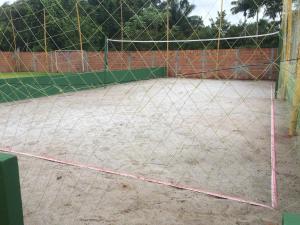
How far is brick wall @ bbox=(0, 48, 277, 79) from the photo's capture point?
42.2ft

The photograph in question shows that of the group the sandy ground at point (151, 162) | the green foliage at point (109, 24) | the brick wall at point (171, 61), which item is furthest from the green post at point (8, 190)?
the brick wall at point (171, 61)

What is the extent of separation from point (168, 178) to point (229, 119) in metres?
2.74

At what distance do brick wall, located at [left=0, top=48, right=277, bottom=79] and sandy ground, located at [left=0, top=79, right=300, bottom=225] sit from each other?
7119 millimetres

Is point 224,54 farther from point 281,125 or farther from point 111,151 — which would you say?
point 111,151

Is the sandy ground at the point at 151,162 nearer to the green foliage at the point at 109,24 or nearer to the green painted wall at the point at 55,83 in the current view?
the green painted wall at the point at 55,83

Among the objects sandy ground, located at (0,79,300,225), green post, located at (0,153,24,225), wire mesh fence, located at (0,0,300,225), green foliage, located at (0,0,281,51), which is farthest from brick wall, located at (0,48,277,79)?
green post, located at (0,153,24,225)

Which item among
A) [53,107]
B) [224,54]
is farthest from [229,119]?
[224,54]

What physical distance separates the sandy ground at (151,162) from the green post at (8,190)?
833mm

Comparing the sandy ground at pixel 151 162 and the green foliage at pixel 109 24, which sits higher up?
the green foliage at pixel 109 24

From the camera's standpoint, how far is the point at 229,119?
5141 millimetres

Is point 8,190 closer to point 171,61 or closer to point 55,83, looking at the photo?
point 55,83

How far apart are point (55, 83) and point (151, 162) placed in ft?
20.4

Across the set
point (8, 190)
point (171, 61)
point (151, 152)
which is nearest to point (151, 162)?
point (151, 152)

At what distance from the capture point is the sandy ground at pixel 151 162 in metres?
2.10
